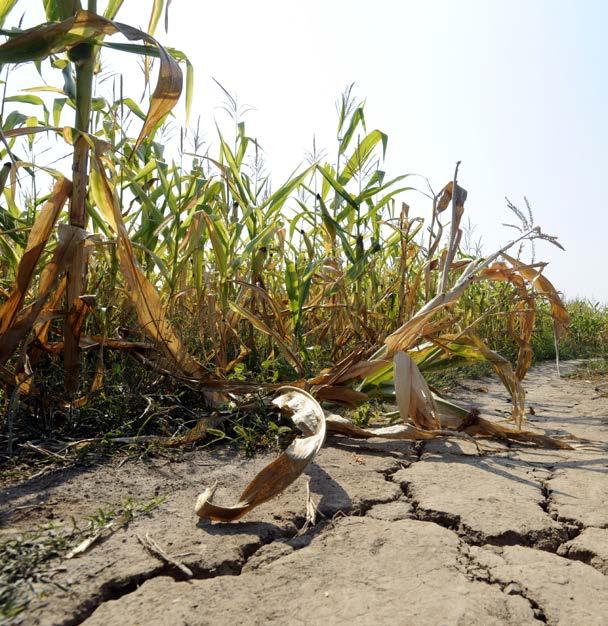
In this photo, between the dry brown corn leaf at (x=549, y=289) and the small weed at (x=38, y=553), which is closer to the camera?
the small weed at (x=38, y=553)

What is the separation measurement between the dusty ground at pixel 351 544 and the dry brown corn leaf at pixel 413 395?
12 cm

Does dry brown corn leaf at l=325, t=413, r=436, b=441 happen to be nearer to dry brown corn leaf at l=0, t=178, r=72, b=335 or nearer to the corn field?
the corn field

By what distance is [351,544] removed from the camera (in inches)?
48.6

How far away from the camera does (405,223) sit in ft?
8.89

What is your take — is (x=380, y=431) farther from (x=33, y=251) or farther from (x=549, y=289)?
(x=33, y=251)

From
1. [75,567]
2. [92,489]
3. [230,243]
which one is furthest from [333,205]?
[75,567]

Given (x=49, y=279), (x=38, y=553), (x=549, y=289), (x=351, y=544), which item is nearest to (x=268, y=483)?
(x=351, y=544)

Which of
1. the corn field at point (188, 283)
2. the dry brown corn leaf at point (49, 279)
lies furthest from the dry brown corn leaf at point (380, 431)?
the dry brown corn leaf at point (49, 279)

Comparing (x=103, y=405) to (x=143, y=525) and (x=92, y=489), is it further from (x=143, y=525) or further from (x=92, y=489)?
(x=143, y=525)

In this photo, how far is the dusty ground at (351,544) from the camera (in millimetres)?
990

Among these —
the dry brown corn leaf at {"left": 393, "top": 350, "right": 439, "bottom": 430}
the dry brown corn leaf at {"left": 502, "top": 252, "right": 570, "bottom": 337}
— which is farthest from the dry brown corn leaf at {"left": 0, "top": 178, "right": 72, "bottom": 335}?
the dry brown corn leaf at {"left": 502, "top": 252, "right": 570, "bottom": 337}

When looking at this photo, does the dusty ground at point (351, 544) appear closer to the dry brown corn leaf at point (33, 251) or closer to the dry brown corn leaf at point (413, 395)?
the dry brown corn leaf at point (413, 395)

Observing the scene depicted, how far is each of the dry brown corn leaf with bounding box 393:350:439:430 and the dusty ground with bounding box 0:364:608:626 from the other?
0.12 m

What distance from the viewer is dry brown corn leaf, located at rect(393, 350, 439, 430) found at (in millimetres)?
1850
